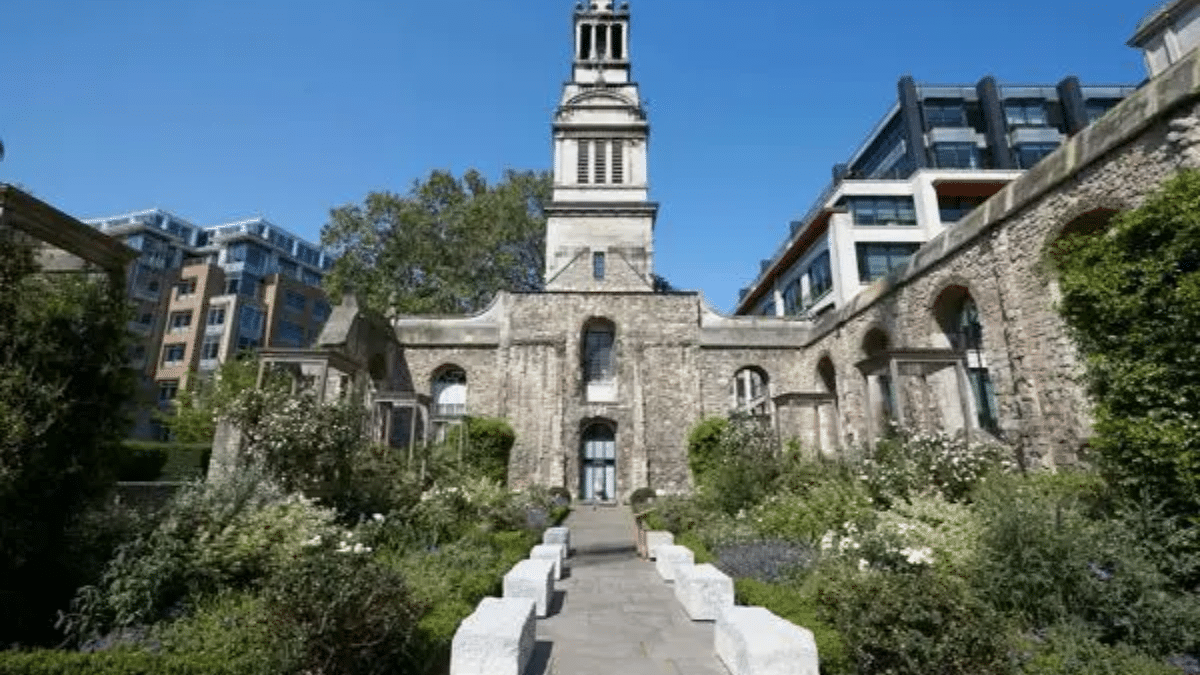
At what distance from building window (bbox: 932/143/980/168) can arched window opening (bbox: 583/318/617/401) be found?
2581 centimetres

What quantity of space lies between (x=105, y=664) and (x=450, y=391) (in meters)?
20.1

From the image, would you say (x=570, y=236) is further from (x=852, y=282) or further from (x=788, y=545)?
(x=788, y=545)

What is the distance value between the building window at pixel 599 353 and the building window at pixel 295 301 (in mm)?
37775

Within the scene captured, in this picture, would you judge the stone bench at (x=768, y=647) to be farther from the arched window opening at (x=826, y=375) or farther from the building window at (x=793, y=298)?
the building window at (x=793, y=298)

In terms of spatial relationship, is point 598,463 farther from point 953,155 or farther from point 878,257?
point 953,155

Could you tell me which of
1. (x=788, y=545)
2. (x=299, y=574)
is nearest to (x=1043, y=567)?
(x=788, y=545)

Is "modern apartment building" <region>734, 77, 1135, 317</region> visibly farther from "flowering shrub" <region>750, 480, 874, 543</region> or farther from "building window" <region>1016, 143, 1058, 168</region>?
"flowering shrub" <region>750, 480, 874, 543</region>

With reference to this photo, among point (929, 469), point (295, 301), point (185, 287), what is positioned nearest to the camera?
point (929, 469)

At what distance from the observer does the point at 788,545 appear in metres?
7.80

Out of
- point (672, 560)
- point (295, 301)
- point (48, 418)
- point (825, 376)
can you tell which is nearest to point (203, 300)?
point (295, 301)

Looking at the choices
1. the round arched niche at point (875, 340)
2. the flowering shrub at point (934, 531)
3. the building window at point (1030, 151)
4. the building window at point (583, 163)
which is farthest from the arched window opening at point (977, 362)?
the building window at point (1030, 151)

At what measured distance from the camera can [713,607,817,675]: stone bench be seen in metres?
3.85

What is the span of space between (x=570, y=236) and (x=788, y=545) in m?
20.1

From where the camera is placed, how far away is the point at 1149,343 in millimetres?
6488
